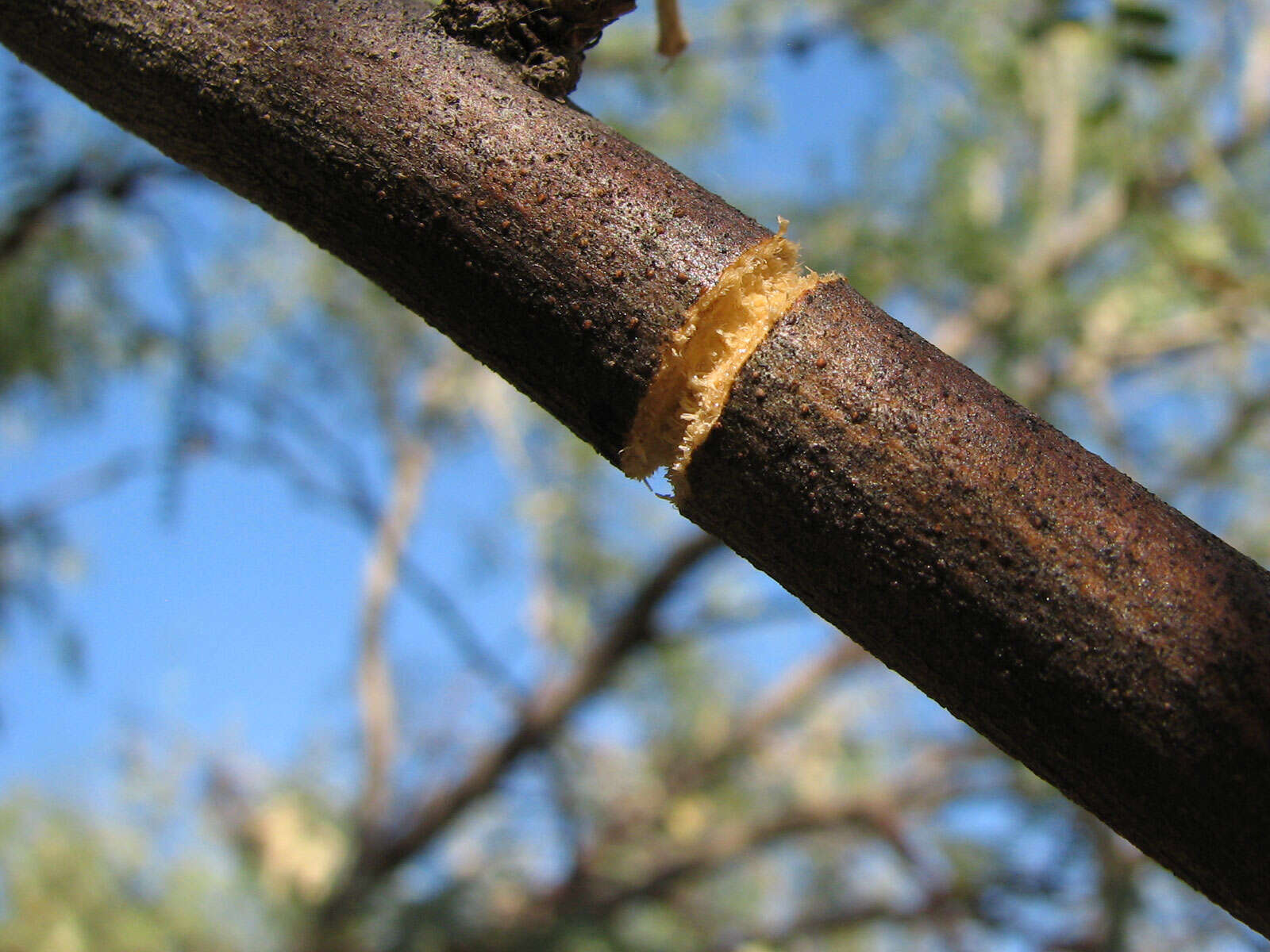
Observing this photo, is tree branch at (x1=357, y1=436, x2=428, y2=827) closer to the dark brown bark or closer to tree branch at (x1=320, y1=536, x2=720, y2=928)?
tree branch at (x1=320, y1=536, x2=720, y2=928)

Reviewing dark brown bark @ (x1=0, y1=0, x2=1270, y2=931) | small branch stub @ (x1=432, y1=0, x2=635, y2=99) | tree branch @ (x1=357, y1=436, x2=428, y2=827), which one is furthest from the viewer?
tree branch @ (x1=357, y1=436, x2=428, y2=827)

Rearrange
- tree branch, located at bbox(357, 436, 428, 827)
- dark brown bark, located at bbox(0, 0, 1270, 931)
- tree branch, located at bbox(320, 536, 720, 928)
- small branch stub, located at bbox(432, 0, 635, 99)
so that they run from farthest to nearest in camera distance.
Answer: tree branch, located at bbox(357, 436, 428, 827)
tree branch, located at bbox(320, 536, 720, 928)
small branch stub, located at bbox(432, 0, 635, 99)
dark brown bark, located at bbox(0, 0, 1270, 931)

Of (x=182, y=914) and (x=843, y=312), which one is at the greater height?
(x=182, y=914)

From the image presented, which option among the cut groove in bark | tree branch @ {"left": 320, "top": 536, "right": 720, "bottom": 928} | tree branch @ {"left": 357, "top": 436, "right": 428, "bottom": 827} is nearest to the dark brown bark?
the cut groove in bark

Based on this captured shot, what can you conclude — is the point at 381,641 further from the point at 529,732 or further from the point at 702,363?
the point at 702,363

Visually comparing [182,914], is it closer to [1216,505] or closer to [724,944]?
[724,944]

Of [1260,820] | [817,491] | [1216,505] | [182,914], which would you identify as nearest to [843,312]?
[817,491]

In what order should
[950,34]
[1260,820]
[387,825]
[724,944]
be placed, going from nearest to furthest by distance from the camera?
[1260,820], [724,944], [950,34], [387,825]

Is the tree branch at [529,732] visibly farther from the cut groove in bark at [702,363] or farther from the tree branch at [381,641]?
the cut groove in bark at [702,363]
